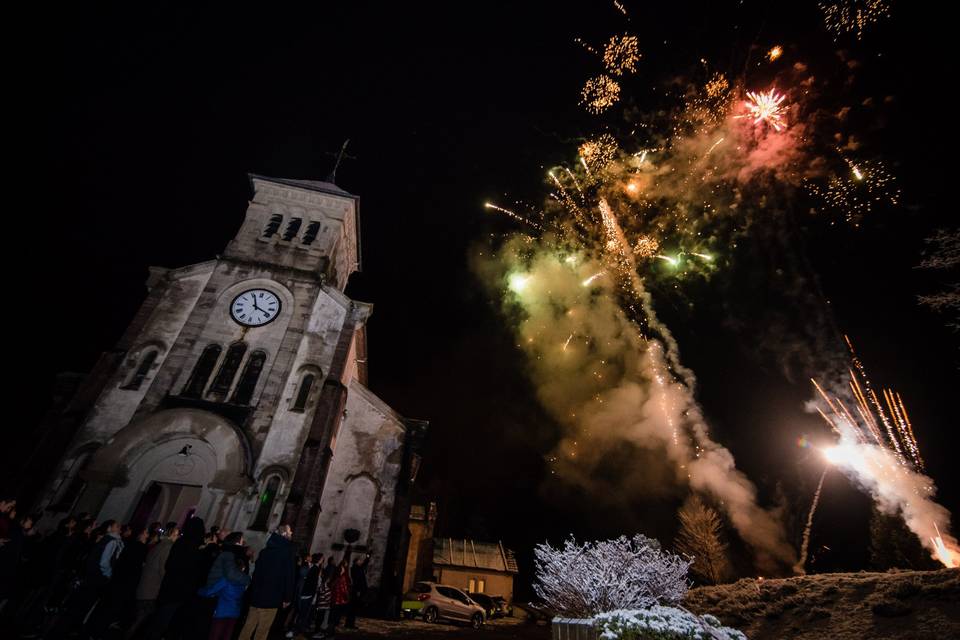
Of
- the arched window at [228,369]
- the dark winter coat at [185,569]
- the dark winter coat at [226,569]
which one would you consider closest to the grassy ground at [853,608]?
the dark winter coat at [226,569]

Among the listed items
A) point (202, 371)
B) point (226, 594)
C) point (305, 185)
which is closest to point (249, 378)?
point (202, 371)

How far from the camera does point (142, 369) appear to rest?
55.2 ft

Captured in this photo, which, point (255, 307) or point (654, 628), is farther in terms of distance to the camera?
point (255, 307)

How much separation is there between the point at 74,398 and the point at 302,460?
841cm

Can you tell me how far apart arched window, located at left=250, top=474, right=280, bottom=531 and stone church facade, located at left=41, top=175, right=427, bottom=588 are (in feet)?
0.13

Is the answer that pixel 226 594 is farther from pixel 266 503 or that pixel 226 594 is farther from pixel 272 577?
pixel 266 503

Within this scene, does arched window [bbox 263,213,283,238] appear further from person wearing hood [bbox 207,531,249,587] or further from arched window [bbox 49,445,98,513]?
person wearing hood [bbox 207,531,249,587]

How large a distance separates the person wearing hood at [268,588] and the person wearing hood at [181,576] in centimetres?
151

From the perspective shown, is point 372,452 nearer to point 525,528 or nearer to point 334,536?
point 334,536

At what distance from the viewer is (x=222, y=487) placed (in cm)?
1462

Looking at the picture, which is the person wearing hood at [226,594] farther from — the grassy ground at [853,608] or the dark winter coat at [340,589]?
the grassy ground at [853,608]

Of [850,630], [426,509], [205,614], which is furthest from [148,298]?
[426,509]

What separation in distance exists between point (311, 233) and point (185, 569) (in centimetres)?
1795

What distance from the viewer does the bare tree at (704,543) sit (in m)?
36.0
